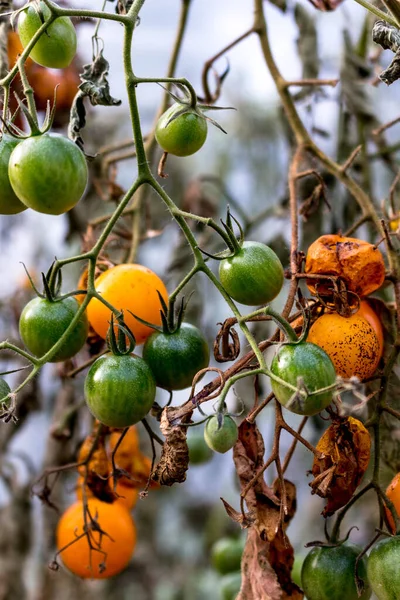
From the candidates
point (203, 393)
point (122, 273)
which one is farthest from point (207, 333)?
point (203, 393)

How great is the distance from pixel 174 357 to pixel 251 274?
0.48ft

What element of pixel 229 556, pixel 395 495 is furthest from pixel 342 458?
pixel 229 556

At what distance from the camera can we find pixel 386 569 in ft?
2.93

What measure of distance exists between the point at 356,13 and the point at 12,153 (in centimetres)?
220

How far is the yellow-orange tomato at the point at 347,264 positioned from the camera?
991mm

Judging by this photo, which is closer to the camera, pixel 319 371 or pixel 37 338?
pixel 319 371

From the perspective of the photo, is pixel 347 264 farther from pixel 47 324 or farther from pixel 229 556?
pixel 229 556

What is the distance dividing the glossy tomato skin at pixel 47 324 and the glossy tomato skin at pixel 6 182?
0.12m

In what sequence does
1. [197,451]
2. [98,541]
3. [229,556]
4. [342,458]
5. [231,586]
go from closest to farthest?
[342,458], [98,541], [231,586], [229,556], [197,451]

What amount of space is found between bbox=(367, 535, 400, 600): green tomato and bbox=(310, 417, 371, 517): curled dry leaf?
69mm

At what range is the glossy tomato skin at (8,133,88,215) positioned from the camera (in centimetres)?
83

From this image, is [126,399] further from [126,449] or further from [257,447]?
[126,449]

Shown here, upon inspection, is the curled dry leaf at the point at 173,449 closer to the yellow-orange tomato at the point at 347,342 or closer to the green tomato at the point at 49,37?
the yellow-orange tomato at the point at 347,342

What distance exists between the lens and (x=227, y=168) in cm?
320
